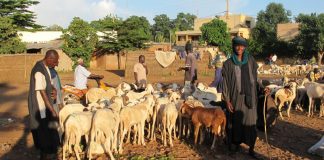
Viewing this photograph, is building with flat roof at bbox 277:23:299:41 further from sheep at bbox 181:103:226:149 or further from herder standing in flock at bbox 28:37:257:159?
herder standing in flock at bbox 28:37:257:159

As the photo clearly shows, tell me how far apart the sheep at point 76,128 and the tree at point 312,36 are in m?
33.3

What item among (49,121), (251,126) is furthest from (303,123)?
(49,121)

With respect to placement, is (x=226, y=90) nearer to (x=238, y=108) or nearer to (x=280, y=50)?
(x=238, y=108)

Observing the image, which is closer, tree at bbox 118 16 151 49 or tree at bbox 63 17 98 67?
tree at bbox 63 17 98 67

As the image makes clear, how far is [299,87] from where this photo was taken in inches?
448

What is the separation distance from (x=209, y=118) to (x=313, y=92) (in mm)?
4919

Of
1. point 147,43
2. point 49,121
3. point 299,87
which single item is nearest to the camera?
point 49,121

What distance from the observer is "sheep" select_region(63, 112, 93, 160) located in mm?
5758

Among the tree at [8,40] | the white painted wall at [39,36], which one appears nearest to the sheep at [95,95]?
the tree at [8,40]

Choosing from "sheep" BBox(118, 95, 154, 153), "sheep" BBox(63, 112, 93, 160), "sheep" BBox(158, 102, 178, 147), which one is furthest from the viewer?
"sheep" BBox(158, 102, 178, 147)

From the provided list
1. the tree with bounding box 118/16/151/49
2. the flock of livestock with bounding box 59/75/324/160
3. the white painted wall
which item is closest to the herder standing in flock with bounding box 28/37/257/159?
the flock of livestock with bounding box 59/75/324/160

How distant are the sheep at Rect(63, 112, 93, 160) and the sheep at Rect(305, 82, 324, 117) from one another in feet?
21.9

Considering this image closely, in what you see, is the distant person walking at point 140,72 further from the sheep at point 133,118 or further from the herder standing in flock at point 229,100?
the herder standing in flock at point 229,100

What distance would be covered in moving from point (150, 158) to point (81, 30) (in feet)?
85.5
